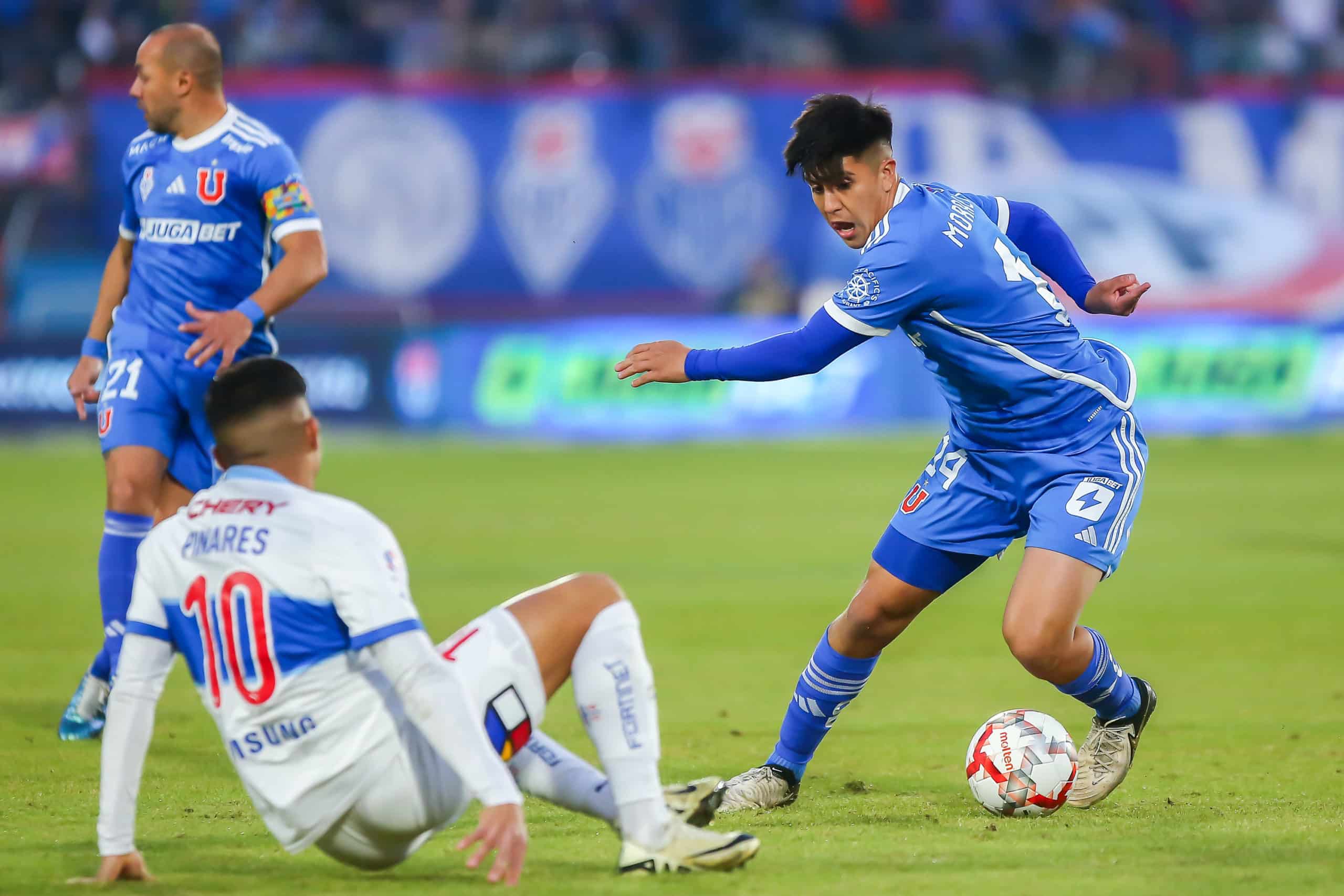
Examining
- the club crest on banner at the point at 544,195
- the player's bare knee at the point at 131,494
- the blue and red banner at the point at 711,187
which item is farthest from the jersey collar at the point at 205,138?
the club crest on banner at the point at 544,195

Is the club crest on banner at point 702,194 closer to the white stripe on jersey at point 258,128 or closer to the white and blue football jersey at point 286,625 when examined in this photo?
the white stripe on jersey at point 258,128

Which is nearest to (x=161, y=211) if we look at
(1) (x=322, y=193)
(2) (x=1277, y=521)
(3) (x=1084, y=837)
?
(3) (x=1084, y=837)

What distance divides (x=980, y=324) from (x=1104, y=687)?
3.85 ft

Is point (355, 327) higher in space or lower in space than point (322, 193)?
lower

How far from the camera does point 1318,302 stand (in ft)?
68.6

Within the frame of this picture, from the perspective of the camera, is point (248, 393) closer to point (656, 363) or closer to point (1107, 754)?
point (656, 363)

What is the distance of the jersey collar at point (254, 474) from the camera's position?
3617mm

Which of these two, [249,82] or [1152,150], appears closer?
[249,82]

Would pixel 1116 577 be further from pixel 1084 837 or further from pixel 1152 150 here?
pixel 1152 150

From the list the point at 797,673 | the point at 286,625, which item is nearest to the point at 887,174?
the point at 286,625

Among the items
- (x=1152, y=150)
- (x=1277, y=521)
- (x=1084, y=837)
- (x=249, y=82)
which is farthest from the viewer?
(x=1152, y=150)

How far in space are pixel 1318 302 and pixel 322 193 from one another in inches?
483

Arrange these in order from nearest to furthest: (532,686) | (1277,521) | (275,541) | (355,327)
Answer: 1. (275,541)
2. (532,686)
3. (1277,521)
4. (355,327)

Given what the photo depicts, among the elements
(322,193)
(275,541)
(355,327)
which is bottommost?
(355,327)
